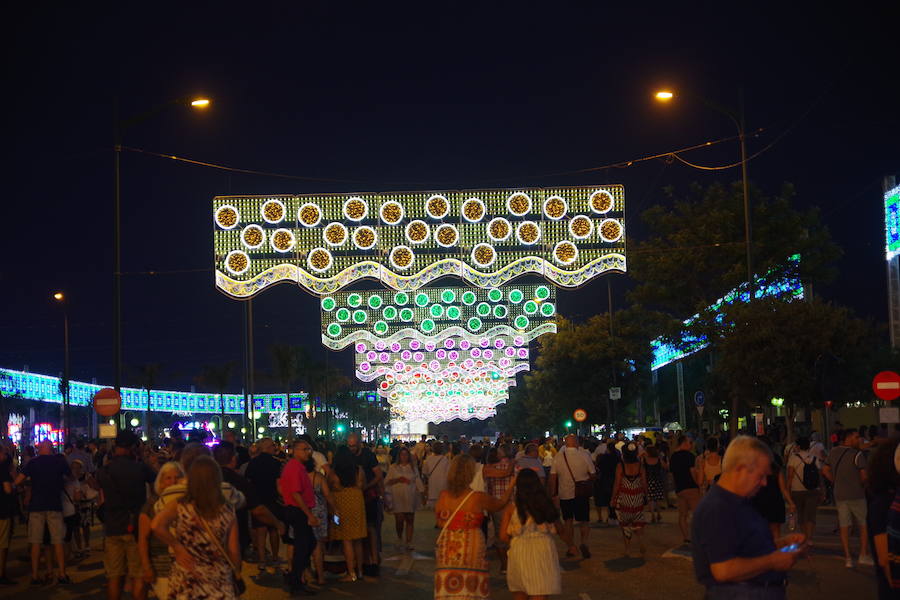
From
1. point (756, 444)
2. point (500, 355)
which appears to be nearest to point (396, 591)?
point (756, 444)

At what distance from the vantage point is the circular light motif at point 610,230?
32.7m

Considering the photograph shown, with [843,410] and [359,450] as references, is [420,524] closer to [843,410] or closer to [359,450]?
[359,450]

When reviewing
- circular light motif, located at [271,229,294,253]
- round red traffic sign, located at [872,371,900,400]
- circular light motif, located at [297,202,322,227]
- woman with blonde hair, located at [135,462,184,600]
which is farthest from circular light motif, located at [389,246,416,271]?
woman with blonde hair, located at [135,462,184,600]

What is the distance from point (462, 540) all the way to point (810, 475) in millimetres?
9768

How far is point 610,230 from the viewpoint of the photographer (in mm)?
32688

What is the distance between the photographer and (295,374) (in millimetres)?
81812

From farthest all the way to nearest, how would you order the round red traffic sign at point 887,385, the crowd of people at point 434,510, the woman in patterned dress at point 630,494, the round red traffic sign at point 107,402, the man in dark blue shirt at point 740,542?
1. the round red traffic sign at point 107,402
2. the round red traffic sign at point 887,385
3. the woman in patterned dress at point 630,494
4. the crowd of people at point 434,510
5. the man in dark blue shirt at point 740,542

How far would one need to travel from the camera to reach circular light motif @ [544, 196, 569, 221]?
3262cm

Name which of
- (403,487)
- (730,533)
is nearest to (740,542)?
(730,533)

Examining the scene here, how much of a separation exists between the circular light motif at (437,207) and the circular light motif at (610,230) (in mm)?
4503

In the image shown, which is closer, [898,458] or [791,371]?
[898,458]

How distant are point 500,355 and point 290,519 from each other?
31180mm

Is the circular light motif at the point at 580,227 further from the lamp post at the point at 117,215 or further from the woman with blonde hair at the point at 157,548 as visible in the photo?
the woman with blonde hair at the point at 157,548

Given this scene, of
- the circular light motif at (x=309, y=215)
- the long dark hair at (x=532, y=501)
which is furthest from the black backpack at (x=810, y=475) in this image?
the circular light motif at (x=309, y=215)
